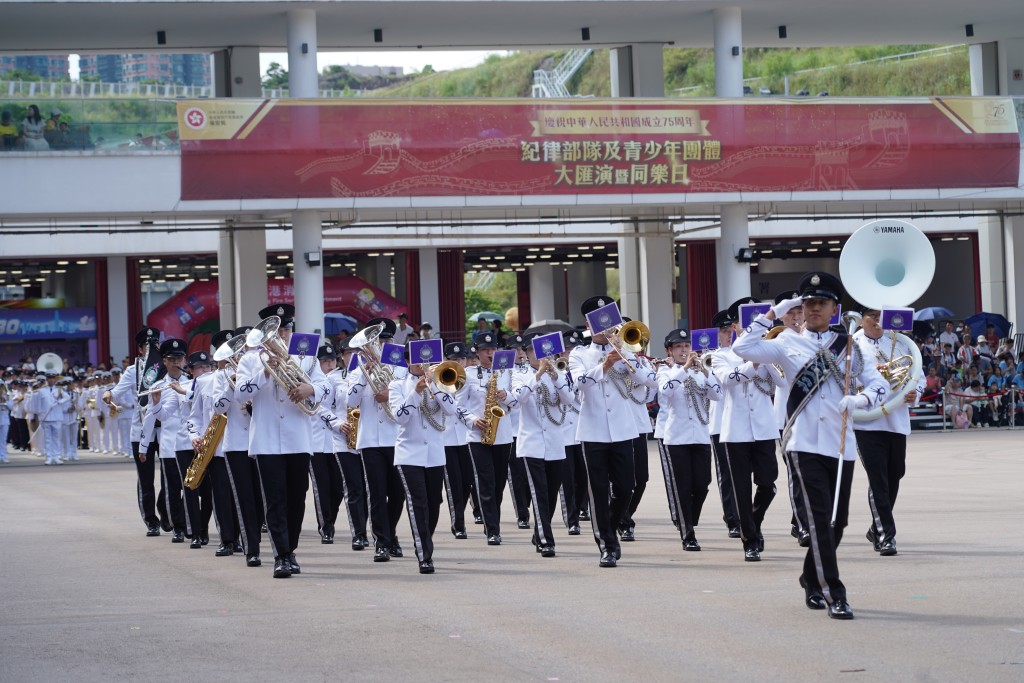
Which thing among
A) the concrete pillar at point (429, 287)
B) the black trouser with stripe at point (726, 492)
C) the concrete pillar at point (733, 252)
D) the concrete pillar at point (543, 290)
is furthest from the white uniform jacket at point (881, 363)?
the concrete pillar at point (543, 290)

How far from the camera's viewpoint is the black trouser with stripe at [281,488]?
1129 cm

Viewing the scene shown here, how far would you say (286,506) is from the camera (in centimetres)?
1146

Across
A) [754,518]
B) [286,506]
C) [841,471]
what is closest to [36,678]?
[286,506]

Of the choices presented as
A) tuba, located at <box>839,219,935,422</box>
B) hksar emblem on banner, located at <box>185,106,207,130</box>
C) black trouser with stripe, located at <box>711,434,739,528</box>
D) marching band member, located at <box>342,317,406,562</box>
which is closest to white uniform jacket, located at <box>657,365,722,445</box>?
black trouser with stripe, located at <box>711,434,739,528</box>

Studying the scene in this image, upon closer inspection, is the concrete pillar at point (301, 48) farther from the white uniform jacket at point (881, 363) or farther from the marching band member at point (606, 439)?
the white uniform jacket at point (881, 363)

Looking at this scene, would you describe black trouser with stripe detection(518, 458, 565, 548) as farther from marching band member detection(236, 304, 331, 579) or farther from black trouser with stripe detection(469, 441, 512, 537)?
marching band member detection(236, 304, 331, 579)

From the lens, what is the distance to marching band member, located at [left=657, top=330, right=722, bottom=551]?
41.8 ft

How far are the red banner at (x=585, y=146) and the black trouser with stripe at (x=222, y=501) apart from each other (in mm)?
17466

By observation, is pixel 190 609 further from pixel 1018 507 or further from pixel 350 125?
pixel 350 125

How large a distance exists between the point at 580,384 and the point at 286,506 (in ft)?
8.22

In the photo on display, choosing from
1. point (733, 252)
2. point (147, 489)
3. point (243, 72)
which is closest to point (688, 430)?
point (147, 489)

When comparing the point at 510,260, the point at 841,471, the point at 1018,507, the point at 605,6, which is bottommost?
the point at 1018,507

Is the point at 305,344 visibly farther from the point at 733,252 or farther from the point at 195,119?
the point at 733,252

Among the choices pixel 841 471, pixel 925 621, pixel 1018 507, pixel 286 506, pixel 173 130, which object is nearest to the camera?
pixel 925 621
